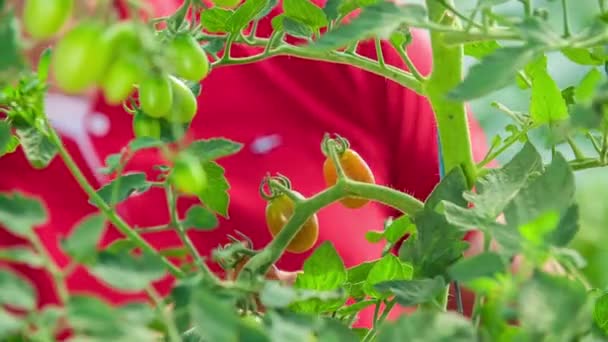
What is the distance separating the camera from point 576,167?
1.20 feet

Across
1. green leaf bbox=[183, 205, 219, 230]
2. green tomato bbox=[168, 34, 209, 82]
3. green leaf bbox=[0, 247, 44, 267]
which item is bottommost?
green leaf bbox=[183, 205, 219, 230]

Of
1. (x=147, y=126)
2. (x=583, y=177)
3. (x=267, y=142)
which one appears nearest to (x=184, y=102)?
(x=147, y=126)

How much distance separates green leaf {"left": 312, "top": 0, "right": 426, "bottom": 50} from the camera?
22 cm

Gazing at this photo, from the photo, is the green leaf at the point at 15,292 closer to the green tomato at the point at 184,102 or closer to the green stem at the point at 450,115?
the green tomato at the point at 184,102

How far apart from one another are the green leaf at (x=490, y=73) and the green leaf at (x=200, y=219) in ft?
0.24

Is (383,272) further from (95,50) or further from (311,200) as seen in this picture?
(95,50)

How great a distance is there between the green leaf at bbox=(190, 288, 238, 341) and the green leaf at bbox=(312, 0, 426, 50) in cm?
7

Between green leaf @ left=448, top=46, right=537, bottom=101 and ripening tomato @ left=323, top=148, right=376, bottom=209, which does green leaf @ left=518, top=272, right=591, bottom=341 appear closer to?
green leaf @ left=448, top=46, right=537, bottom=101

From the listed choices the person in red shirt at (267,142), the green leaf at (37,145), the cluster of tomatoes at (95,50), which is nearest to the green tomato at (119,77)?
the cluster of tomatoes at (95,50)

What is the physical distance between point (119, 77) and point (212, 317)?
0.17 feet

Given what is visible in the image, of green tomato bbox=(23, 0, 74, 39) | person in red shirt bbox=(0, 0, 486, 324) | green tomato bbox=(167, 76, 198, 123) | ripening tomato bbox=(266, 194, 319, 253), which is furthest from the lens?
person in red shirt bbox=(0, 0, 486, 324)

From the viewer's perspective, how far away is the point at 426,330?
7.9 inches

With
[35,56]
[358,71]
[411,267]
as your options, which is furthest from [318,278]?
[358,71]

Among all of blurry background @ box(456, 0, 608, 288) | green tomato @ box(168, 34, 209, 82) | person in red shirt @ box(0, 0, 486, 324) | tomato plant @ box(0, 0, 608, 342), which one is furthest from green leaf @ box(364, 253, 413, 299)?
blurry background @ box(456, 0, 608, 288)
